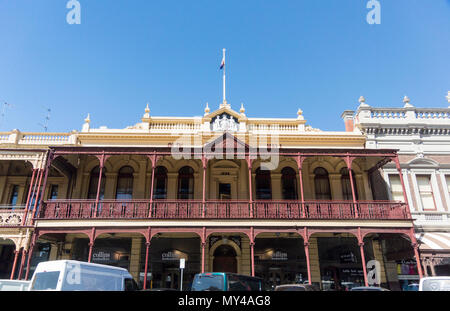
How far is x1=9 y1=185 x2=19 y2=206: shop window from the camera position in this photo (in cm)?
1715

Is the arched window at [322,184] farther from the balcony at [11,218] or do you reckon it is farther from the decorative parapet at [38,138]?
the balcony at [11,218]

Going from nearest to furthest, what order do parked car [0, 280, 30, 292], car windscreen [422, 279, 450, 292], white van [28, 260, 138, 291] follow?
car windscreen [422, 279, 450, 292] → white van [28, 260, 138, 291] → parked car [0, 280, 30, 292]

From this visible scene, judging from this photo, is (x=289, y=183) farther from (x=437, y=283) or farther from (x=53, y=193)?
(x=53, y=193)

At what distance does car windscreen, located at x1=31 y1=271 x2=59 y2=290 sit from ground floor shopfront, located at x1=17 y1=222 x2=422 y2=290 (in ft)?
24.5

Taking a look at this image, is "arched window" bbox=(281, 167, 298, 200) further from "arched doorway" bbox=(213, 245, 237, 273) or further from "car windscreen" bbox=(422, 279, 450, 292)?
"car windscreen" bbox=(422, 279, 450, 292)

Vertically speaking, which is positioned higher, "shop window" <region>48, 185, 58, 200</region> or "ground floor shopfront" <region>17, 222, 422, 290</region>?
"shop window" <region>48, 185, 58, 200</region>

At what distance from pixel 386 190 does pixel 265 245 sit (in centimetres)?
694

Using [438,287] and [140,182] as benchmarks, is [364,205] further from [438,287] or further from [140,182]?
[140,182]

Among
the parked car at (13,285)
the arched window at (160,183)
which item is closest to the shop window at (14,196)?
the arched window at (160,183)

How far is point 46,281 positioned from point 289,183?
1263 centimetres

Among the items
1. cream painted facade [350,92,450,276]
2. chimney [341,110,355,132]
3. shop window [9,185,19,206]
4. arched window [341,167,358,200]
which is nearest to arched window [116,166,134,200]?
shop window [9,185,19,206]

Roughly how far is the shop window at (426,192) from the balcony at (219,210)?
A: 9.15 ft
